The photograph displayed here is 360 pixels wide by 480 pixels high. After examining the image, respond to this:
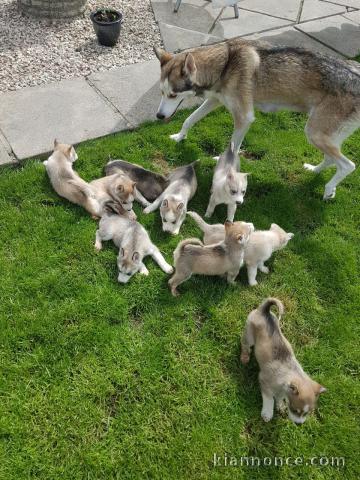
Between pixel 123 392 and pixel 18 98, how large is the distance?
4905 mm

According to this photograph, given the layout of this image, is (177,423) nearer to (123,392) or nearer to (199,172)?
(123,392)

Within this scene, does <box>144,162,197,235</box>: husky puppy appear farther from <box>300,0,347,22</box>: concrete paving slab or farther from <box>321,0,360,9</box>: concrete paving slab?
<box>321,0,360,9</box>: concrete paving slab

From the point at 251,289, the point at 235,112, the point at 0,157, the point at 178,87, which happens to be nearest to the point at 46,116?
the point at 0,157

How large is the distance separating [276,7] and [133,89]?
4994 mm

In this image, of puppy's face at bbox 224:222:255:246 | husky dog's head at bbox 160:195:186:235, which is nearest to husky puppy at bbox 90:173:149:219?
husky dog's head at bbox 160:195:186:235

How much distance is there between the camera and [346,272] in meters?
4.78

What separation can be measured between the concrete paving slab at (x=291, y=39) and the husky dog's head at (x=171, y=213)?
205 inches

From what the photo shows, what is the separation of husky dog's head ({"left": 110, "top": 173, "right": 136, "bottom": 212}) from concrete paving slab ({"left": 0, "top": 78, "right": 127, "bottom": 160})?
139 centimetres

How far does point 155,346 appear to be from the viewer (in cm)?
395

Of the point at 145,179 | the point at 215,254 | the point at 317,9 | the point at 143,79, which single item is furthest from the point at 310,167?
the point at 317,9

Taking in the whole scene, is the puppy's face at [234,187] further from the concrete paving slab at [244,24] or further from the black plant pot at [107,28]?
the concrete paving slab at [244,24]

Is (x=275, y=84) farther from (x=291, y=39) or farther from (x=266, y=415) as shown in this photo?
(x=266, y=415)

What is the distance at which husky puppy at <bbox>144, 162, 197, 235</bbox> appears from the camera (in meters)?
4.71

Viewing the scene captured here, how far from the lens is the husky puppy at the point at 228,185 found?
4.71 meters
